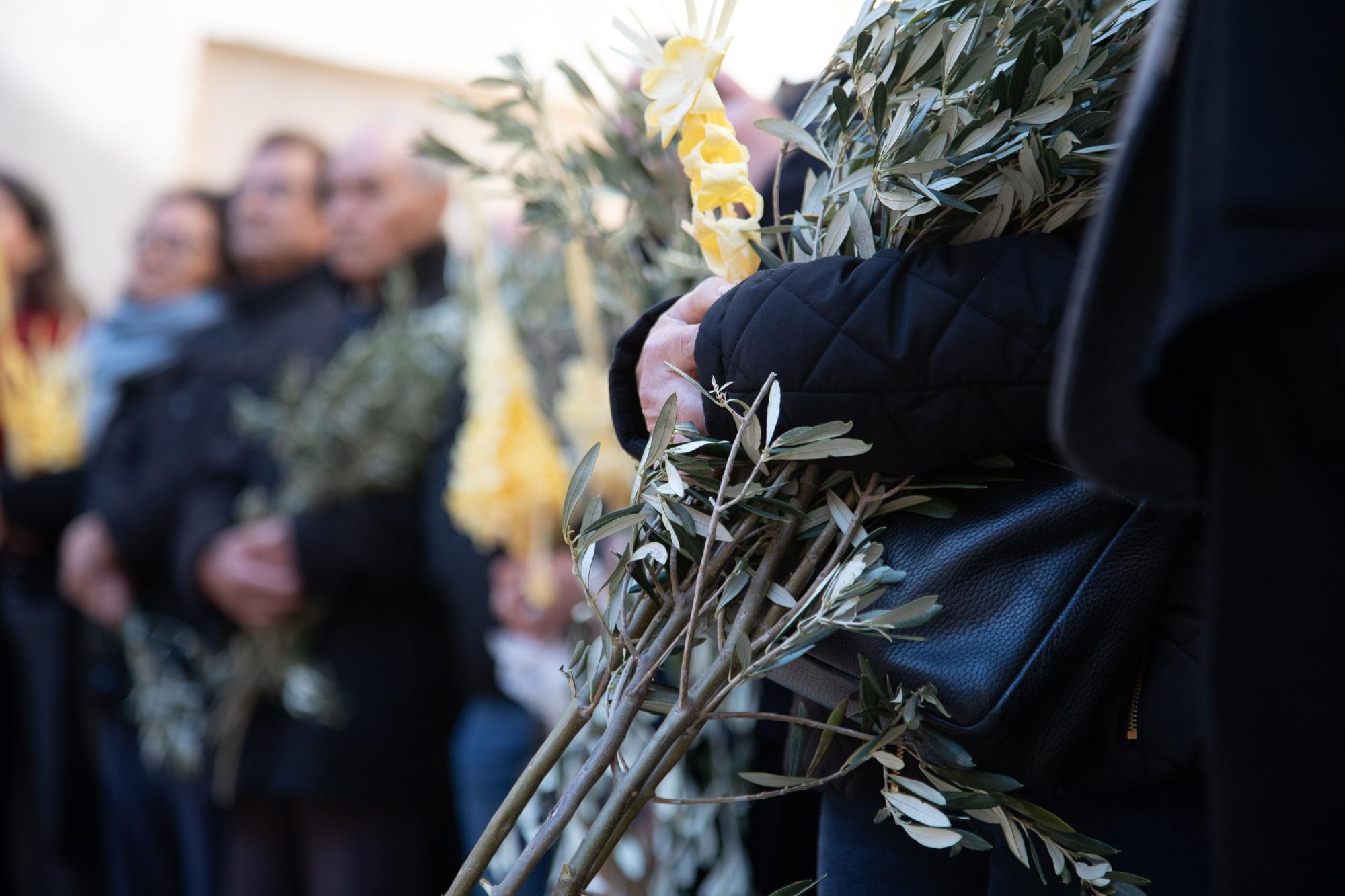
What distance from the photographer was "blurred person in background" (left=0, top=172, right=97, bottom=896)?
3945mm

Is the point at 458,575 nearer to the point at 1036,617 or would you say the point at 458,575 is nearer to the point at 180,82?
the point at 1036,617

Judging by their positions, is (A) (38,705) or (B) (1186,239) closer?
(B) (1186,239)

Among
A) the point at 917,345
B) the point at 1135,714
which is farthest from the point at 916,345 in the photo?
the point at 1135,714

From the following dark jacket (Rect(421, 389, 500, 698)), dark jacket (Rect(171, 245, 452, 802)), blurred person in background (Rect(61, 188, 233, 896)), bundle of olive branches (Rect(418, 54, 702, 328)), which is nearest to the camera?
bundle of olive branches (Rect(418, 54, 702, 328))

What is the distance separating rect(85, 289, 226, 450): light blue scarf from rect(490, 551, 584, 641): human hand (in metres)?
2.16

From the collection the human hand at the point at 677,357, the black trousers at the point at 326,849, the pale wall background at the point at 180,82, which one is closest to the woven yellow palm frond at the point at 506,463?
the black trousers at the point at 326,849

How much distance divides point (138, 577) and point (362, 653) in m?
1.10

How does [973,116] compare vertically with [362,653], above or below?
above

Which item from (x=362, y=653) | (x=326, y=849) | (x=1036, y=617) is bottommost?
(x=326, y=849)

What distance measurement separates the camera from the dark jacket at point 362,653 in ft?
9.27

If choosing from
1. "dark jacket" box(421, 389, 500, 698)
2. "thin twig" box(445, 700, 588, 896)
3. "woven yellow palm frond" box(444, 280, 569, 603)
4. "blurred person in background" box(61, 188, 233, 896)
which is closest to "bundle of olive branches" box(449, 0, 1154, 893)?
"thin twig" box(445, 700, 588, 896)

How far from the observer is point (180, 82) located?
6.67 m

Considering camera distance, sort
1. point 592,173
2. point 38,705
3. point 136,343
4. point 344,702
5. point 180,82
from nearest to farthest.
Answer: point 592,173, point 344,702, point 38,705, point 136,343, point 180,82

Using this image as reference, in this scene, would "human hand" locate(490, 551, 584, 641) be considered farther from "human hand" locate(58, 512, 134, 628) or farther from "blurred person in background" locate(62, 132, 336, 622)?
"human hand" locate(58, 512, 134, 628)
